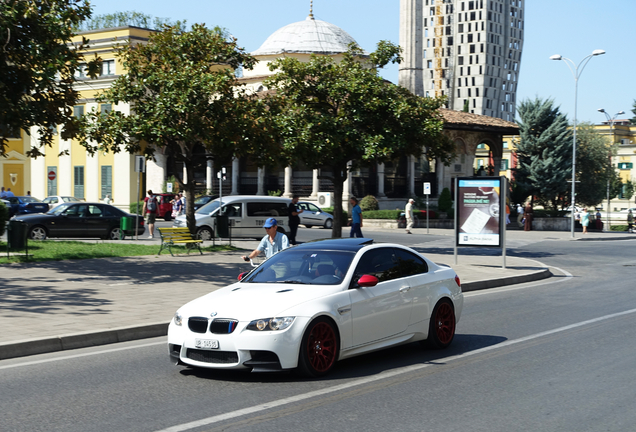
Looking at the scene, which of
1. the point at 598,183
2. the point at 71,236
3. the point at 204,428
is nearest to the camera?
the point at 204,428

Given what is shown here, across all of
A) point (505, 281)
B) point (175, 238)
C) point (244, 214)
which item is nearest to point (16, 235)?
point (175, 238)

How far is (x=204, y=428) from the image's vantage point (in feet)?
18.7

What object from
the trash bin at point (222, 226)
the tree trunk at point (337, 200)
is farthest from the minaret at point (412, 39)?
the trash bin at point (222, 226)

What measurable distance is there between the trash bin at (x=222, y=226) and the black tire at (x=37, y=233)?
248 inches

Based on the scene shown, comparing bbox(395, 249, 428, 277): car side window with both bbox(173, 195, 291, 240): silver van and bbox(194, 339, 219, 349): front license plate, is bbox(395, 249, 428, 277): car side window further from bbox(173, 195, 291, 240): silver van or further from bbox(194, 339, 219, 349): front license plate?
bbox(173, 195, 291, 240): silver van

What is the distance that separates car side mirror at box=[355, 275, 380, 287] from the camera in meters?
7.91

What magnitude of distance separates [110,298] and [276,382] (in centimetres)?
664

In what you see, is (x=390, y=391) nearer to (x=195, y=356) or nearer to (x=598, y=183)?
(x=195, y=356)

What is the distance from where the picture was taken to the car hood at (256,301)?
23.7 feet

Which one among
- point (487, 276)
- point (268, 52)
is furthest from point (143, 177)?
point (487, 276)

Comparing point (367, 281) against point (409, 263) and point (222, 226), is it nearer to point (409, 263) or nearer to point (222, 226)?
point (409, 263)

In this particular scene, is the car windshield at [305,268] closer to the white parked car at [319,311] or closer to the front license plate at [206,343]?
the white parked car at [319,311]

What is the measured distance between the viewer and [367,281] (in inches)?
312

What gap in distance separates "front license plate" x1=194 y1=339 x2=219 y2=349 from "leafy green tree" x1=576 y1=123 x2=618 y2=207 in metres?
59.0
